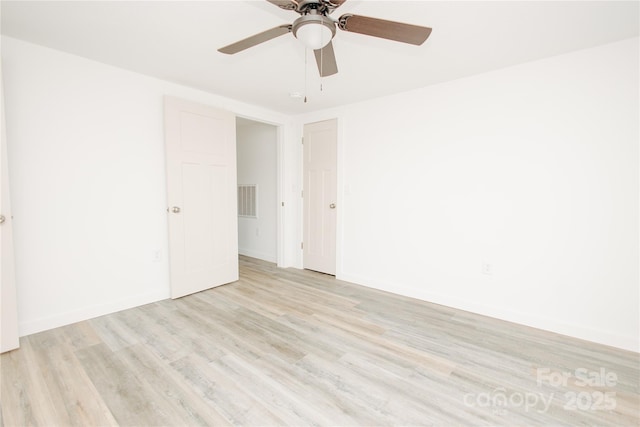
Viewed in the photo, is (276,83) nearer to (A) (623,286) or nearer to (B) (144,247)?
(B) (144,247)

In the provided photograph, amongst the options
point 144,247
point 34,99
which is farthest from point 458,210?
point 34,99

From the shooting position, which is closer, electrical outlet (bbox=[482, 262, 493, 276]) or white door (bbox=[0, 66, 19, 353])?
white door (bbox=[0, 66, 19, 353])

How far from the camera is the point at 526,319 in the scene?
250 cm

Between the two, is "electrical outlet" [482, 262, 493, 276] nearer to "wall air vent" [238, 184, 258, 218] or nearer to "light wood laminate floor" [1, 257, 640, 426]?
"light wood laminate floor" [1, 257, 640, 426]

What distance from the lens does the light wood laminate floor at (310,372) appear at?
1.49 m

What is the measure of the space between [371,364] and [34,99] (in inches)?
127

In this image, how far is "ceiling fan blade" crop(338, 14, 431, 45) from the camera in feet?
4.68

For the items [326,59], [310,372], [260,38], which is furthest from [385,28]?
[310,372]

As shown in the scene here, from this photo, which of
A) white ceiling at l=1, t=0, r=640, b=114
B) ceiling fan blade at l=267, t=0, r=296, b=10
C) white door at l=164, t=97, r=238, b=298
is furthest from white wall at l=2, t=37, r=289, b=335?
ceiling fan blade at l=267, t=0, r=296, b=10

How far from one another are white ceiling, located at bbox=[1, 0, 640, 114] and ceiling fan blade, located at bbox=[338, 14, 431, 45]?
289 mm

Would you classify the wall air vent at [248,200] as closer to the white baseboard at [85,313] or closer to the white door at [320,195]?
the white door at [320,195]

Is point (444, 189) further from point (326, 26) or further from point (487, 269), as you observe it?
point (326, 26)

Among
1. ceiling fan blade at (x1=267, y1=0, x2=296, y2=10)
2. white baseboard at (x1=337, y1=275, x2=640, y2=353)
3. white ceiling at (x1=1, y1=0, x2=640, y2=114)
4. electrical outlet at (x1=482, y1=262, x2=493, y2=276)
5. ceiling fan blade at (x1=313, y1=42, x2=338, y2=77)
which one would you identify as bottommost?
white baseboard at (x1=337, y1=275, x2=640, y2=353)

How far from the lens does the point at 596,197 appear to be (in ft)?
7.23
